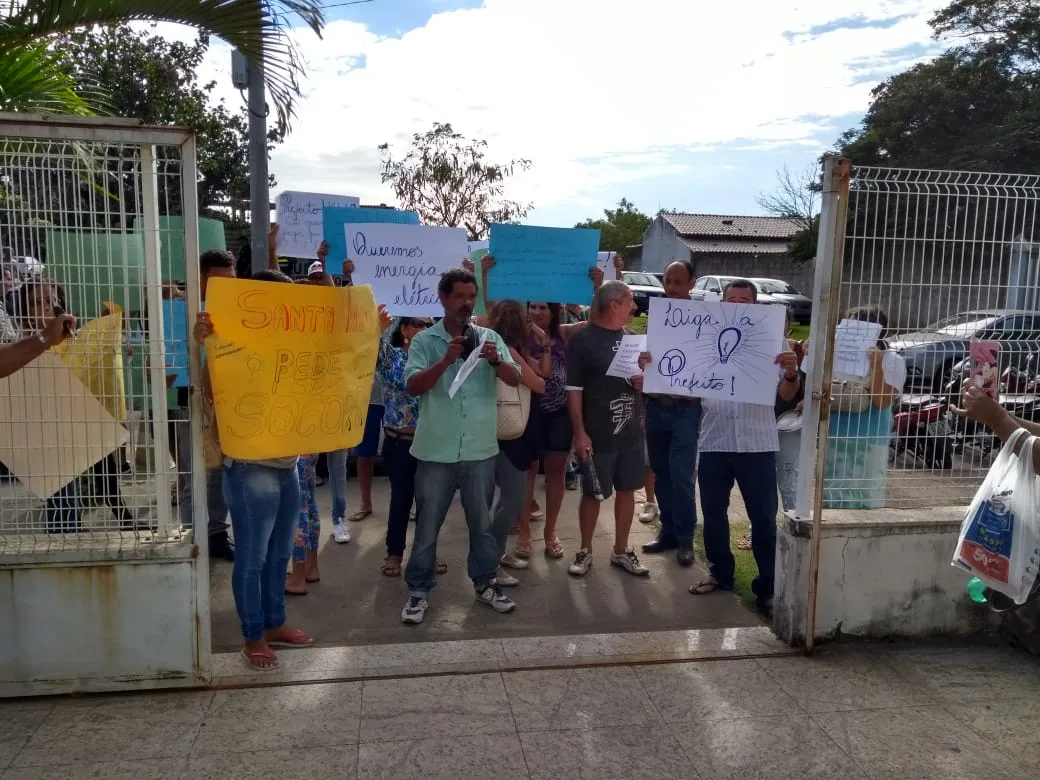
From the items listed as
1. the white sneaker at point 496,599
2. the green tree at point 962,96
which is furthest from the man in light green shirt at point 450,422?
the green tree at point 962,96

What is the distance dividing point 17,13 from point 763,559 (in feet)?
15.1

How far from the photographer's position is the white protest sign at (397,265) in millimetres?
5121

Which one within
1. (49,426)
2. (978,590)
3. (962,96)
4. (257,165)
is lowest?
(978,590)

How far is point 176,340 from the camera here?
3543mm

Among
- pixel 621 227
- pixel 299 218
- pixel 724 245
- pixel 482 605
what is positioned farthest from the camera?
pixel 621 227

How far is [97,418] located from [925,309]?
392 centimetres

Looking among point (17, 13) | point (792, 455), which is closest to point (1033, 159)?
point (792, 455)

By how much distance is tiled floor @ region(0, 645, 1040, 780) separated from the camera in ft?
9.79

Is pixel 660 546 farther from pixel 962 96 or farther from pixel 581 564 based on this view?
pixel 962 96

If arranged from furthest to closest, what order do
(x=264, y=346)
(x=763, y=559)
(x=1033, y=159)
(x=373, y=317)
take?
(x=1033, y=159) → (x=763, y=559) → (x=373, y=317) → (x=264, y=346)

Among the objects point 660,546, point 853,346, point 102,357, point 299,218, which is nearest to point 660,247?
point 299,218

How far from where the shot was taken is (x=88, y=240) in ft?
11.0

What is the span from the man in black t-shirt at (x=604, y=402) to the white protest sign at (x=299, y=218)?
110 inches

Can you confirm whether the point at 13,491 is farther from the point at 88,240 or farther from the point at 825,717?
the point at 825,717
